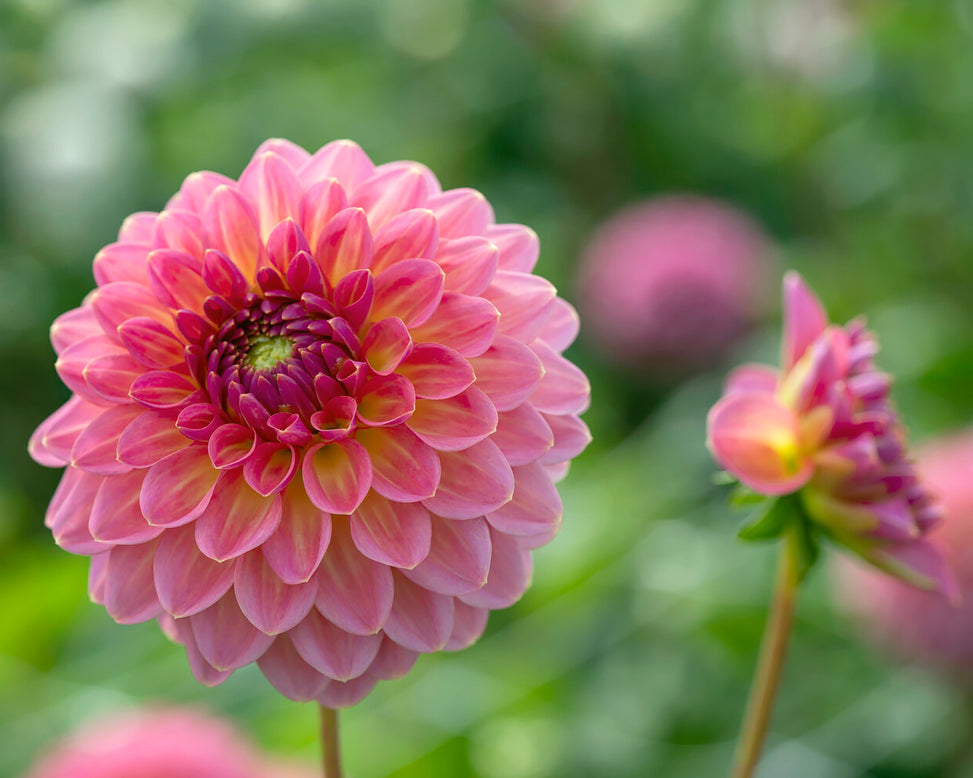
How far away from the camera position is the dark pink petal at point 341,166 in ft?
1.30

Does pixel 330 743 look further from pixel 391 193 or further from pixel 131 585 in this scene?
pixel 391 193

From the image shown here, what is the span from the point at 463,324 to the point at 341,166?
9cm

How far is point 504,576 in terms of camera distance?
1.18 feet

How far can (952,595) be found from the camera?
44 centimetres

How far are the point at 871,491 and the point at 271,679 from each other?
261 mm

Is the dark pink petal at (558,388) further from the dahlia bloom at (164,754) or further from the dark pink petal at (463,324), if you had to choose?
the dahlia bloom at (164,754)

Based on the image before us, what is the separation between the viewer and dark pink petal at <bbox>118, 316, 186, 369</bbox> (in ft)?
1.17

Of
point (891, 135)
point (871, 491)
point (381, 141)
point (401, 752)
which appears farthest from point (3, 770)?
point (891, 135)

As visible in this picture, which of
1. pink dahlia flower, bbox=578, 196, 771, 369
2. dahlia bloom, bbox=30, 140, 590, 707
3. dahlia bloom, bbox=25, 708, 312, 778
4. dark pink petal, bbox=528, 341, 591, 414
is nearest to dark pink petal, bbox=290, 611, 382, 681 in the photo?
dahlia bloom, bbox=30, 140, 590, 707

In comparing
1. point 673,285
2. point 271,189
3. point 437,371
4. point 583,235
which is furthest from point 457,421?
point 583,235

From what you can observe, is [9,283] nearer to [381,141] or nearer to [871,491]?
[381,141]

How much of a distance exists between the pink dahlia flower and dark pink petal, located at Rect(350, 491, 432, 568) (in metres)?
1.08

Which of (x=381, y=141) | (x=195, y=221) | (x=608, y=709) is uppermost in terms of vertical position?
(x=195, y=221)

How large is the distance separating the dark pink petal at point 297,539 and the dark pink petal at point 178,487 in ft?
0.09
